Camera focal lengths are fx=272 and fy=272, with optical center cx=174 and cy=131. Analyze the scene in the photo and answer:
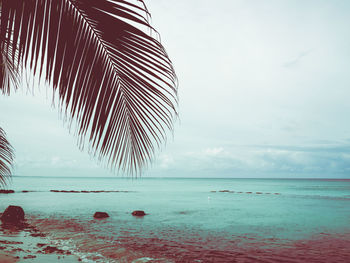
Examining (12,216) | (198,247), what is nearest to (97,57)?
(198,247)

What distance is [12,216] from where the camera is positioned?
16219 millimetres

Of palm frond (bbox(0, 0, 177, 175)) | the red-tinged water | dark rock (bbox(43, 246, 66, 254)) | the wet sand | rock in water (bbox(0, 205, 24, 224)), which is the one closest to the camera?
palm frond (bbox(0, 0, 177, 175))

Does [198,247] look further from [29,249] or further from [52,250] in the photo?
[29,249]

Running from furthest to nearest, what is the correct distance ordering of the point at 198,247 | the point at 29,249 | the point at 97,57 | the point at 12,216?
the point at 12,216 → the point at 198,247 → the point at 29,249 → the point at 97,57

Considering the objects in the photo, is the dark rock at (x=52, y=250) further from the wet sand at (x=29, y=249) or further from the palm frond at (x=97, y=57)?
the palm frond at (x=97, y=57)

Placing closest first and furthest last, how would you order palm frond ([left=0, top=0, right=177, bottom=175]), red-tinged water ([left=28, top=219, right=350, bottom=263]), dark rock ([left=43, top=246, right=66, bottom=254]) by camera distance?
palm frond ([left=0, top=0, right=177, bottom=175])
dark rock ([left=43, top=246, right=66, bottom=254])
red-tinged water ([left=28, top=219, right=350, bottom=263])

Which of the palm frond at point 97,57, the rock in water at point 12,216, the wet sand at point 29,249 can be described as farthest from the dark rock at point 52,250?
the palm frond at point 97,57

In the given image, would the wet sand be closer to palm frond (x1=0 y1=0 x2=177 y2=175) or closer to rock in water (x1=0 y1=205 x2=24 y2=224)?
rock in water (x1=0 y1=205 x2=24 y2=224)

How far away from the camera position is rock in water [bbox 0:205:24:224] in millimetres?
15866

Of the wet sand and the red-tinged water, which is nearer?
the wet sand

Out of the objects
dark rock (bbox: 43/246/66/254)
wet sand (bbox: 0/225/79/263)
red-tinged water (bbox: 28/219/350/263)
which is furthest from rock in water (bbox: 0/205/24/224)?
dark rock (bbox: 43/246/66/254)

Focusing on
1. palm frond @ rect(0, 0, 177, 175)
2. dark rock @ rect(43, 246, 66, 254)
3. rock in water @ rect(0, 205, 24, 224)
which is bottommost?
rock in water @ rect(0, 205, 24, 224)

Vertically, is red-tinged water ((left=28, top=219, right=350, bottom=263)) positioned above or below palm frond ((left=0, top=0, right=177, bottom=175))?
below

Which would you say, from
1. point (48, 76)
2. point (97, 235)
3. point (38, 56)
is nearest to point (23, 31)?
point (38, 56)
